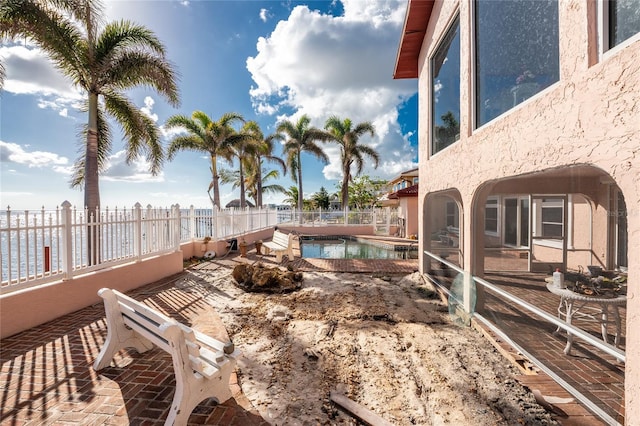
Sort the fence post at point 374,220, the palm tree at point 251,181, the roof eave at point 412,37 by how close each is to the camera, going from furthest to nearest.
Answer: the palm tree at point 251,181 < the fence post at point 374,220 < the roof eave at point 412,37

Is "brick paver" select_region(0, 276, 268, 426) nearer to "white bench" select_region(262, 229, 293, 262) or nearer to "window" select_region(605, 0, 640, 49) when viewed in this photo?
"window" select_region(605, 0, 640, 49)

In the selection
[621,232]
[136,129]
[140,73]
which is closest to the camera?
[621,232]

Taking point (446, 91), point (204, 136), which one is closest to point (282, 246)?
point (446, 91)

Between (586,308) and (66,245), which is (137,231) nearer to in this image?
(66,245)

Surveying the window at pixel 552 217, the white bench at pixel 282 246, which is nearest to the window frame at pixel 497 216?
the window at pixel 552 217

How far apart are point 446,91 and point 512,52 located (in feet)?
7.12

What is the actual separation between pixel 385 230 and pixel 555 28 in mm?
16572

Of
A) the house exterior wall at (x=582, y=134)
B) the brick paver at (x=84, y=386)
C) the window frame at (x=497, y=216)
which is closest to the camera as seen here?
the house exterior wall at (x=582, y=134)

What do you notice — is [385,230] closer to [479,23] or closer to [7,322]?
[479,23]

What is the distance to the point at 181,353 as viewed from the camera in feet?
7.53

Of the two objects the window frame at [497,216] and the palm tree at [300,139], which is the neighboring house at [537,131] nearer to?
the window frame at [497,216]

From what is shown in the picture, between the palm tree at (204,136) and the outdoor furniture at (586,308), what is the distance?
1640 centimetres

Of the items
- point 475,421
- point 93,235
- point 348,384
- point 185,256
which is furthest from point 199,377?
point 185,256

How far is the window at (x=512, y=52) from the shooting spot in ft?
10.2
